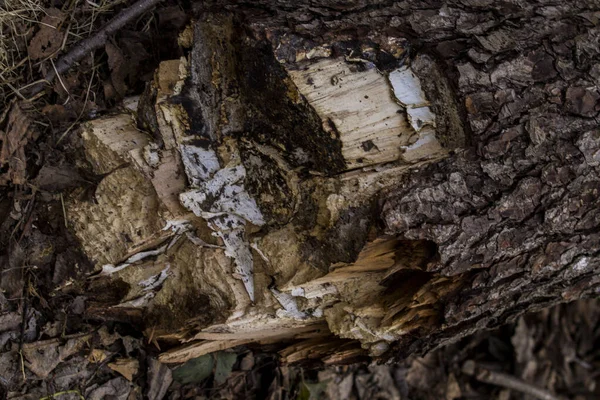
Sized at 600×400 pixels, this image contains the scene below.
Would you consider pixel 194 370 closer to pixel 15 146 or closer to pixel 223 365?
pixel 223 365

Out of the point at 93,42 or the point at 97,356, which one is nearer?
the point at 93,42

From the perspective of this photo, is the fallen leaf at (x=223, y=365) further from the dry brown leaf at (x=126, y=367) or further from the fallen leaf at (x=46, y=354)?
the fallen leaf at (x=46, y=354)

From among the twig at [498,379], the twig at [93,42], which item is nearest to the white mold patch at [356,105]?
the twig at [93,42]

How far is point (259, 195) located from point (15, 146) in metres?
0.81

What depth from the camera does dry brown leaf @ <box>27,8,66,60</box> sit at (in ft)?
6.19

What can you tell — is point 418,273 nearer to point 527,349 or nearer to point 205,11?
point 205,11

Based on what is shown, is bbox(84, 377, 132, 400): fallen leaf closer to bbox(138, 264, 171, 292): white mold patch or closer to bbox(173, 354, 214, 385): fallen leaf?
bbox(173, 354, 214, 385): fallen leaf

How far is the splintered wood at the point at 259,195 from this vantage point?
1.60m

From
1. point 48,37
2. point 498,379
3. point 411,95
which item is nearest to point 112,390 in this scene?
point 48,37

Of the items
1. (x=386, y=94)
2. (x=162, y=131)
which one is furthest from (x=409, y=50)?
(x=162, y=131)

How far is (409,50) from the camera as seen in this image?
158cm

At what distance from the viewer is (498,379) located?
3148mm

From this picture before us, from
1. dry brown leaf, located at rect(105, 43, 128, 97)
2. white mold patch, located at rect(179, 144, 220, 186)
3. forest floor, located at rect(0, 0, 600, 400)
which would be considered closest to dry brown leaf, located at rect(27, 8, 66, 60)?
forest floor, located at rect(0, 0, 600, 400)

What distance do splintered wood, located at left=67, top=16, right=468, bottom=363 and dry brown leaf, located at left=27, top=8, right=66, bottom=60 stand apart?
0.99ft
